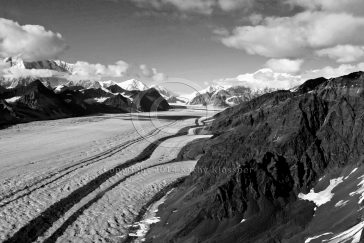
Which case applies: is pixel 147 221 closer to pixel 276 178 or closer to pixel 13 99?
pixel 276 178

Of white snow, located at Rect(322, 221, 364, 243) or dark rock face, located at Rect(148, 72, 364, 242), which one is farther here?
dark rock face, located at Rect(148, 72, 364, 242)

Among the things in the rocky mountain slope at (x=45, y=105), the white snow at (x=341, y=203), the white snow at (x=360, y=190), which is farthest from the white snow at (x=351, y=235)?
the rocky mountain slope at (x=45, y=105)

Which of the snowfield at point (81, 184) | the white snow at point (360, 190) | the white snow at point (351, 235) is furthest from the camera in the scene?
the snowfield at point (81, 184)

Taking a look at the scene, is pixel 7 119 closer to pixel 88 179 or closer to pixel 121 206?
pixel 88 179

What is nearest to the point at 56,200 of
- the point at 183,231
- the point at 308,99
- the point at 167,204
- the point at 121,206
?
the point at 121,206

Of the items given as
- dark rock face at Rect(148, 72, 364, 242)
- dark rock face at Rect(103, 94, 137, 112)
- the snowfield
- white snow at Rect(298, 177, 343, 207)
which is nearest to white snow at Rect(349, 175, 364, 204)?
white snow at Rect(298, 177, 343, 207)

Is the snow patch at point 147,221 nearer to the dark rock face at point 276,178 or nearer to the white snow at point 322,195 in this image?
the dark rock face at point 276,178

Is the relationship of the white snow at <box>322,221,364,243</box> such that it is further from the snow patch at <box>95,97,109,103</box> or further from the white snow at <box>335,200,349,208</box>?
the snow patch at <box>95,97,109,103</box>
